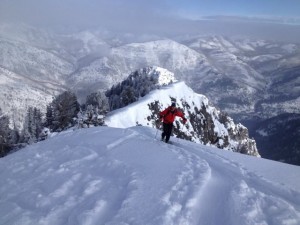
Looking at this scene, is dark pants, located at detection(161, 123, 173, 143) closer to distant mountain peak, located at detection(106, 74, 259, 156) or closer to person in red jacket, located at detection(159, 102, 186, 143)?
person in red jacket, located at detection(159, 102, 186, 143)

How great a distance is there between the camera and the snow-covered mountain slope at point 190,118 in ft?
242

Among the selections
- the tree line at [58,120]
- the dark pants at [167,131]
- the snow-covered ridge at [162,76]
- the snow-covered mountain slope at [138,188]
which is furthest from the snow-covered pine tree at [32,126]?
the snow-covered mountain slope at [138,188]

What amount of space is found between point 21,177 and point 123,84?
136531 mm

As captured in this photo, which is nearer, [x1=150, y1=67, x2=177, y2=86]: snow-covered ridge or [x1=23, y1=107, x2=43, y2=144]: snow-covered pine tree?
[x1=23, y1=107, x2=43, y2=144]: snow-covered pine tree

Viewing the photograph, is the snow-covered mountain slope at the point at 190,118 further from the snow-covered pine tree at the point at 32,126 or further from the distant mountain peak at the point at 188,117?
the snow-covered pine tree at the point at 32,126

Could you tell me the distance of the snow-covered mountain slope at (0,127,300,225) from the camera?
1124 centimetres

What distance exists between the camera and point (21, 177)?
1505cm

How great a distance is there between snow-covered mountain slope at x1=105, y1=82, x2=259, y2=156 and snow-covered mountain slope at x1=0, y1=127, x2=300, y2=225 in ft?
150

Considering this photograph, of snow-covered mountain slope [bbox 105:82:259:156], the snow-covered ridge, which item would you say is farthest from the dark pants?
the snow-covered ridge

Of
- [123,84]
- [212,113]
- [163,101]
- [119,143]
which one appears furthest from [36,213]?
[123,84]

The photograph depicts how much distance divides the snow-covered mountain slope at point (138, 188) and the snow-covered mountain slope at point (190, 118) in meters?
45.6

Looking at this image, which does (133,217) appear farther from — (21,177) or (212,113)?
(212,113)

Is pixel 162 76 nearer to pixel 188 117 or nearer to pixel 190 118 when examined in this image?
pixel 190 118

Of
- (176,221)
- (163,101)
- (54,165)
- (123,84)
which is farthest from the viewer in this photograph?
(123,84)
